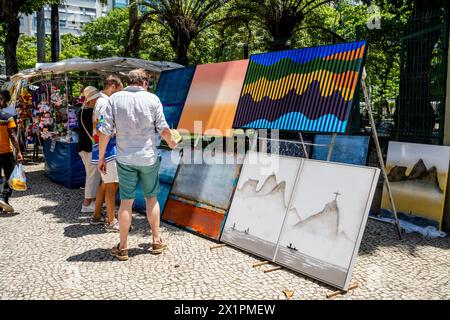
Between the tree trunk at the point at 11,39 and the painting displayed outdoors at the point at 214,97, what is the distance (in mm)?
10281

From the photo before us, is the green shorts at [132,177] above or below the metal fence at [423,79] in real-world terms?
below

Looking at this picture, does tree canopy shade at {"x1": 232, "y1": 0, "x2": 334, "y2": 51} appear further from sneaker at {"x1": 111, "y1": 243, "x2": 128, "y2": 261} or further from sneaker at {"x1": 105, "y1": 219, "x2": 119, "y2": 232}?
sneaker at {"x1": 111, "y1": 243, "x2": 128, "y2": 261}

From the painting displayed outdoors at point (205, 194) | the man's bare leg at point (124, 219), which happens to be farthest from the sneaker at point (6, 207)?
the man's bare leg at point (124, 219)

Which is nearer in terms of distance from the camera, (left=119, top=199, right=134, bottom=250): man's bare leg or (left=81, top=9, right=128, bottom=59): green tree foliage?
(left=119, top=199, right=134, bottom=250): man's bare leg

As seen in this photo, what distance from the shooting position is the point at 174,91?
6426 mm

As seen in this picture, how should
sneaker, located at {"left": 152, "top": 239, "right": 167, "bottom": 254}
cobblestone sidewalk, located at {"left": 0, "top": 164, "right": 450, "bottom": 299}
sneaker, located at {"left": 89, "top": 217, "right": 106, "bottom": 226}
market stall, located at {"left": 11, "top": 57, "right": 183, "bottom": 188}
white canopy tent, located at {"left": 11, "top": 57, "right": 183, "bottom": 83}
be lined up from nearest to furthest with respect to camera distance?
cobblestone sidewalk, located at {"left": 0, "top": 164, "right": 450, "bottom": 299}
sneaker, located at {"left": 152, "top": 239, "right": 167, "bottom": 254}
sneaker, located at {"left": 89, "top": 217, "right": 106, "bottom": 226}
market stall, located at {"left": 11, "top": 57, "right": 183, "bottom": 188}
white canopy tent, located at {"left": 11, "top": 57, "right": 183, "bottom": 83}

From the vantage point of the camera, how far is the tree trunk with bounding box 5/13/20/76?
1332 centimetres

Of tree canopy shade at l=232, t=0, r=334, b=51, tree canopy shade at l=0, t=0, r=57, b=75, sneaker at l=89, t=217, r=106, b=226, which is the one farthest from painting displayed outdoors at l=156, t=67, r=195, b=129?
tree canopy shade at l=0, t=0, r=57, b=75

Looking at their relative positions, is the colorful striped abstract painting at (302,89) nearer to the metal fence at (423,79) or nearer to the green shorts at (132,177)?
the green shorts at (132,177)

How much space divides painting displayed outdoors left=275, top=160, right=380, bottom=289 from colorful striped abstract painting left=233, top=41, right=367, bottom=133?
1.48 feet

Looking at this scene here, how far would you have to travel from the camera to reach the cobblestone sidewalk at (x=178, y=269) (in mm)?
3482

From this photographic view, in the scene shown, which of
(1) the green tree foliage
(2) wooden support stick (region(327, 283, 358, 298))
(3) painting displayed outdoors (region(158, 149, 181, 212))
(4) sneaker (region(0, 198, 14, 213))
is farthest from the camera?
(1) the green tree foliage

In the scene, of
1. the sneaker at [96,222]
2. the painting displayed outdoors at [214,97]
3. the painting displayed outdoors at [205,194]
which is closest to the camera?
Result: the painting displayed outdoors at [205,194]

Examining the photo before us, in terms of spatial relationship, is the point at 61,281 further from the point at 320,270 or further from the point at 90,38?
the point at 90,38
